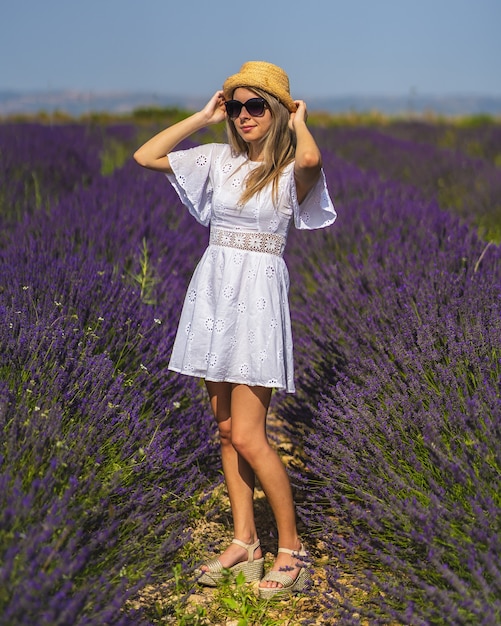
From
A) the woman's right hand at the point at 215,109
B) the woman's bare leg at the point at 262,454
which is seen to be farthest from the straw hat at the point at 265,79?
the woman's bare leg at the point at 262,454

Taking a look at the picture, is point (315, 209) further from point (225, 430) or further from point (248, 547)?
point (248, 547)

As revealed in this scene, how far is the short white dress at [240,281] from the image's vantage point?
2398mm

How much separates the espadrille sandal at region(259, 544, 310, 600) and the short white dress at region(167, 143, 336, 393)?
0.56m

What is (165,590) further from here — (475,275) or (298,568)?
(475,275)

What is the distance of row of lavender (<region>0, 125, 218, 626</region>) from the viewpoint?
5.74 feet

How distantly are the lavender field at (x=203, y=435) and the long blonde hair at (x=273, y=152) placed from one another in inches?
28.0

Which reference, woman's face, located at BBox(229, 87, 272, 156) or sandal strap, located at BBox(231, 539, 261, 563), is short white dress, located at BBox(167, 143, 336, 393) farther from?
sandal strap, located at BBox(231, 539, 261, 563)

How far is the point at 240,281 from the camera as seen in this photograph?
2.44 metres

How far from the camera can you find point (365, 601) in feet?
7.18

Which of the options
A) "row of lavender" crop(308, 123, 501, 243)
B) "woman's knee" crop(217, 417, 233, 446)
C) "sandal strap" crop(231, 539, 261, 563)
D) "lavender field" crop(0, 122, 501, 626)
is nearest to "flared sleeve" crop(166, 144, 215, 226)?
"lavender field" crop(0, 122, 501, 626)

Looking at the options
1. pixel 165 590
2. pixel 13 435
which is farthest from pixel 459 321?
pixel 13 435

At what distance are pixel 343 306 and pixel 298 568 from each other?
1467 mm

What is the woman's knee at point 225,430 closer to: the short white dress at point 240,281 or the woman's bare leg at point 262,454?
the woman's bare leg at point 262,454

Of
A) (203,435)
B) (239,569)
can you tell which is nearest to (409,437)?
(239,569)
